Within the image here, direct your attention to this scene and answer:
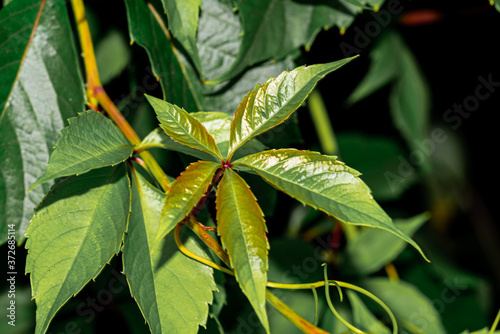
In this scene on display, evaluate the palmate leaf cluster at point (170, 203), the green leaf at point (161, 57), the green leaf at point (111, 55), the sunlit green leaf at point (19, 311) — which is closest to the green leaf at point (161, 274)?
the palmate leaf cluster at point (170, 203)

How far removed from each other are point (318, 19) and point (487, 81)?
52cm

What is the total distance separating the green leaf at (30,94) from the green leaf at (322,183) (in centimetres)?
25

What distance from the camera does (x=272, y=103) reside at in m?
0.37

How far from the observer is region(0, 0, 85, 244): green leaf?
487 millimetres

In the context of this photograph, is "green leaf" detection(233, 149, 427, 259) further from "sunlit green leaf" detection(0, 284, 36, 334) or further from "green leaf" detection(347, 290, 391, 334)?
"sunlit green leaf" detection(0, 284, 36, 334)

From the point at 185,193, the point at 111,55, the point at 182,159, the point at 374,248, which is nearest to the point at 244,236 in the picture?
the point at 185,193

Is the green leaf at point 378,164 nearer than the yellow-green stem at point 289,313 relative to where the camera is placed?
No

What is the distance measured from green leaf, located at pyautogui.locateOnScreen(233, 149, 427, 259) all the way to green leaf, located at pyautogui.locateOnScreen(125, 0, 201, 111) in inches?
6.7

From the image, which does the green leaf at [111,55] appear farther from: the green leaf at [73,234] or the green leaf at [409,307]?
the green leaf at [409,307]

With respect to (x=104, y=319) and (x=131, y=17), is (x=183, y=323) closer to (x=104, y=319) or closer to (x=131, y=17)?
(x=131, y=17)

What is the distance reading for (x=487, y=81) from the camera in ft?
3.01

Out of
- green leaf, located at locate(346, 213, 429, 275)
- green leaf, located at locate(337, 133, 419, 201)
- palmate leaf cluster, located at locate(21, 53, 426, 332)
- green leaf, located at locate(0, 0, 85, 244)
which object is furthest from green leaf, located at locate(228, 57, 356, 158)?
green leaf, located at locate(337, 133, 419, 201)

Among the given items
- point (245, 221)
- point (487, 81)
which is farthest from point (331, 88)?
point (245, 221)

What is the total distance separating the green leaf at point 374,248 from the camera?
31.6 inches
